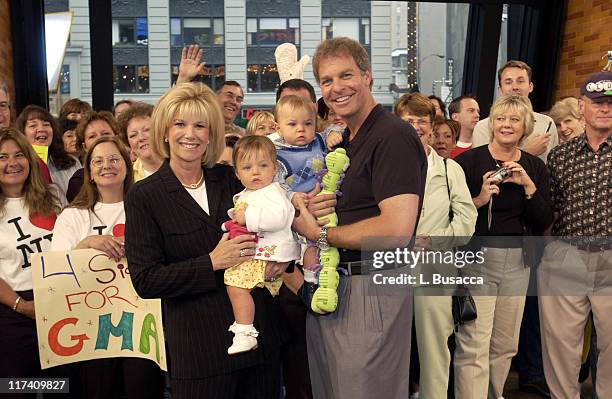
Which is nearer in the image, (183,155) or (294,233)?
(183,155)

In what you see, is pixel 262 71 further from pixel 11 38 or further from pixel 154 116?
pixel 154 116

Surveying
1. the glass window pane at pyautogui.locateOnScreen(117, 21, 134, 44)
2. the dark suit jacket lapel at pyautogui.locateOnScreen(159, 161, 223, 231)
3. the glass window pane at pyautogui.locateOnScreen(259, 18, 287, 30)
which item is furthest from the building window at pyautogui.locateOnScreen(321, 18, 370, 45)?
the dark suit jacket lapel at pyautogui.locateOnScreen(159, 161, 223, 231)

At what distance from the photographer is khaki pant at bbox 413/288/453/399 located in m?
3.85

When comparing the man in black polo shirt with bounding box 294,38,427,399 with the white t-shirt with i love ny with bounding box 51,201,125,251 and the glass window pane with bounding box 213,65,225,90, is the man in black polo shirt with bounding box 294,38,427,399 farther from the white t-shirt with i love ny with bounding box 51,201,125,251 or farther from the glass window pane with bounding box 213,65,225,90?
the glass window pane with bounding box 213,65,225,90

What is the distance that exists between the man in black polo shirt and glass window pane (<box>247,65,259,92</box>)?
437 cm

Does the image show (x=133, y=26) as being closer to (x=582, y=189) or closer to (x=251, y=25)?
(x=251, y=25)

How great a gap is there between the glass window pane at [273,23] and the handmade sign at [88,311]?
4062 millimetres

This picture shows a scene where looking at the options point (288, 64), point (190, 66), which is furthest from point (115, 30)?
point (190, 66)

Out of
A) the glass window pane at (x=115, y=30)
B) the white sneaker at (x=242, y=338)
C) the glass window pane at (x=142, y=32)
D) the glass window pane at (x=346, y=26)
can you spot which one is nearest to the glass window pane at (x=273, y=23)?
the glass window pane at (x=346, y=26)

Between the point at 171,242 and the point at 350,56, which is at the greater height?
the point at 350,56

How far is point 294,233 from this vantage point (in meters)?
2.62

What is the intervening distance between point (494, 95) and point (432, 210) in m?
4.28

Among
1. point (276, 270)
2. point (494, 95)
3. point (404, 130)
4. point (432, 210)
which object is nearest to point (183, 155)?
point (276, 270)

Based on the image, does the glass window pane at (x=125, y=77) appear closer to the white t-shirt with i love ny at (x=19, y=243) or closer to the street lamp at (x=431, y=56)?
the street lamp at (x=431, y=56)
